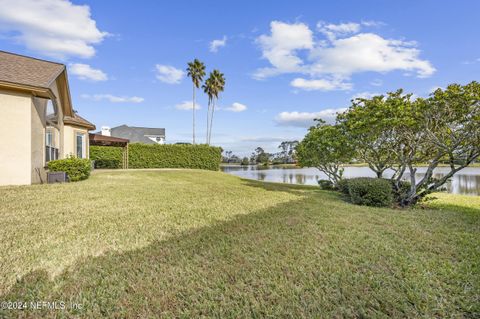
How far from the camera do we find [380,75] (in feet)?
46.0

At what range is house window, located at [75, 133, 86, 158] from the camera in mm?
15891

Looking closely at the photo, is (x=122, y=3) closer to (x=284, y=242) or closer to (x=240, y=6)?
(x=240, y=6)

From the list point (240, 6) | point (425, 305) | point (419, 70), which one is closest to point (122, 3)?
point (240, 6)

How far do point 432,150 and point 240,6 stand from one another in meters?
10.6

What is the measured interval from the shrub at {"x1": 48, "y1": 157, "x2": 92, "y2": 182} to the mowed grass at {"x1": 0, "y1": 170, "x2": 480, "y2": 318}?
517 centimetres

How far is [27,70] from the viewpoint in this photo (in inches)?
382

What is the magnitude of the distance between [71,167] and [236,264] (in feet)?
34.4

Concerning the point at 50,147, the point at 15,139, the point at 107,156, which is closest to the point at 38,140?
the point at 15,139

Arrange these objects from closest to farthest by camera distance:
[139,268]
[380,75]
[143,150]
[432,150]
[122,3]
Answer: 1. [139,268]
2. [432,150]
3. [122,3]
4. [380,75]
5. [143,150]

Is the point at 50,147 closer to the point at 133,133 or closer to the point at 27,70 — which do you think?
the point at 27,70

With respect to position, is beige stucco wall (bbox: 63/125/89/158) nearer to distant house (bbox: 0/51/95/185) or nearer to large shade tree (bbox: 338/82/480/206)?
distant house (bbox: 0/51/95/185)

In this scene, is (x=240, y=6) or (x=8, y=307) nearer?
(x=8, y=307)

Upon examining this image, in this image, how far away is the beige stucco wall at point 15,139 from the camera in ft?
28.3

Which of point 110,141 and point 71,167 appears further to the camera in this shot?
point 110,141
